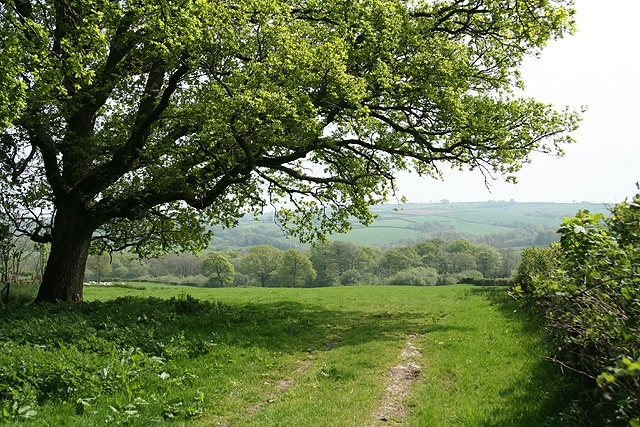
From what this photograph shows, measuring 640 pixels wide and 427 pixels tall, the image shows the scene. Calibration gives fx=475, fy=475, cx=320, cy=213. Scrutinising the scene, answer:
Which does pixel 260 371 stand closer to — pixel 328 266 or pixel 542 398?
pixel 542 398

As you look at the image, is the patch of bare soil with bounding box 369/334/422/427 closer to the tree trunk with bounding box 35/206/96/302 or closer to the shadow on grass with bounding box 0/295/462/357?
the shadow on grass with bounding box 0/295/462/357

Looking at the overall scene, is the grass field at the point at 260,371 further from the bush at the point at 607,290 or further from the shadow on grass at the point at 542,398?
the bush at the point at 607,290

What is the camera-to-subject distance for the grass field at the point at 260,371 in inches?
347

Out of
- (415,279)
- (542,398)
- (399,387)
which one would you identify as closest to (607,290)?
(542,398)

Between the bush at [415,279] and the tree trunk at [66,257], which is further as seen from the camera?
the bush at [415,279]

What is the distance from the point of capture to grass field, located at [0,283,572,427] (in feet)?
28.9

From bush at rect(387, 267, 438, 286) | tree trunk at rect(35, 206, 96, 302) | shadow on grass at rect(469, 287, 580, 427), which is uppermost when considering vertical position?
tree trunk at rect(35, 206, 96, 302)

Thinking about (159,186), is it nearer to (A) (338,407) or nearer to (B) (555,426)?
(A) (338,407)

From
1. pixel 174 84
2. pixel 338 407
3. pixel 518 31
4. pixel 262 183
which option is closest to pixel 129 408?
pixel 338 407

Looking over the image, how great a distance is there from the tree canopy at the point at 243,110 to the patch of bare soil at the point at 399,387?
314 inches

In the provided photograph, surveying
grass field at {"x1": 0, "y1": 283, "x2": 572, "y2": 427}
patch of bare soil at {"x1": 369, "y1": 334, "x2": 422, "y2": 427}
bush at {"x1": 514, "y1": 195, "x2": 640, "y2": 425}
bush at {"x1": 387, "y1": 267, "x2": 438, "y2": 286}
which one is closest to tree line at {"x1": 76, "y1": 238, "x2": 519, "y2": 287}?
bush at {"x1": 387, "y1": 267, "x2": 438, "y2": 286}

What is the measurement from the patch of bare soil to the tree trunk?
1358 cm

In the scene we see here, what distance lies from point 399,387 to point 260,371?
368cm

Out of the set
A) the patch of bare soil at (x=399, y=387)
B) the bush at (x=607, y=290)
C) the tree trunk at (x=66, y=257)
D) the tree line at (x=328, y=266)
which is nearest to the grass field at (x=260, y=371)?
the patch of bare soil at (x=399, y=387)
